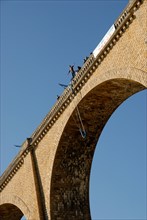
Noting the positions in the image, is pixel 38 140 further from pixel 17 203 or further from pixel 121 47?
pixel 121 47

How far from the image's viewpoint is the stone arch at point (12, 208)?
1769cm

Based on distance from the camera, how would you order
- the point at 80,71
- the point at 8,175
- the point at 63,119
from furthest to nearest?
the point at 8,175 → the point at 63,119 → the point at 80,71

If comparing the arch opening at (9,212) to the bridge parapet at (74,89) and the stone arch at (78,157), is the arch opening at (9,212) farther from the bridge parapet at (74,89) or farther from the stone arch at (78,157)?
the stone arch at (78,157)

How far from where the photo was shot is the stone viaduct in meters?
13.6

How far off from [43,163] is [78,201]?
6.44 feet

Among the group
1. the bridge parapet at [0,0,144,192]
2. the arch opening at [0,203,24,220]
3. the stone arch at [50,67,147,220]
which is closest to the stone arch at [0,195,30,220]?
the arch opening at [0,203,24,220]

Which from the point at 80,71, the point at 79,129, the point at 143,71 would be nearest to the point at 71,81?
the point at 80,71

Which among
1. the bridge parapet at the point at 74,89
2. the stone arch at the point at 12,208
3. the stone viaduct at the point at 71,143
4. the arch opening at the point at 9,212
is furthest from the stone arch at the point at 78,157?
the arch opening at the point at 9,212

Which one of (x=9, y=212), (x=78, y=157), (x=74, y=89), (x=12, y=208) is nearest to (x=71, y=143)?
(x=78, y=157)

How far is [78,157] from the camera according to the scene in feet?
55.2

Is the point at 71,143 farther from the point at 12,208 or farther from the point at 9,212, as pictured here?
the point at 9,212

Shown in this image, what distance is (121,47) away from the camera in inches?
503

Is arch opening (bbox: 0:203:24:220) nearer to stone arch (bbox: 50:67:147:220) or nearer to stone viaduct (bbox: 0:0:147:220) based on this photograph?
stone viaduct (bbox: 0:0:147:220)

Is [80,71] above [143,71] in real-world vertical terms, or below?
above
